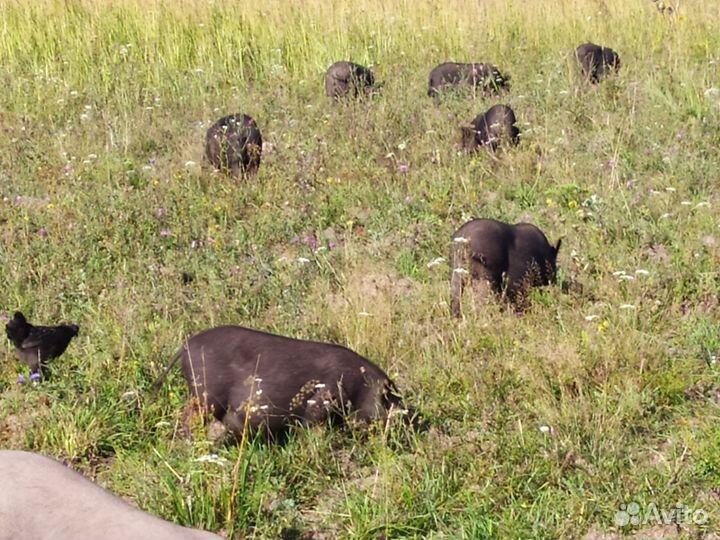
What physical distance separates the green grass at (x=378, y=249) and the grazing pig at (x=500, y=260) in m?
0.22

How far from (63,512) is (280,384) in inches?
74.4

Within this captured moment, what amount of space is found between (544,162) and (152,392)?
468cm

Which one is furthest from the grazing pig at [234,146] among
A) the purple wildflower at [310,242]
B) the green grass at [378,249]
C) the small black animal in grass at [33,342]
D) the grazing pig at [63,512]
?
the grazing pig at [63,512]

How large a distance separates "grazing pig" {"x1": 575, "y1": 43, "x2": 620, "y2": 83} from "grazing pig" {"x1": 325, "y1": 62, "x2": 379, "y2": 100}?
2218mm

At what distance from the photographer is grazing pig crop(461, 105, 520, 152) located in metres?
8.96

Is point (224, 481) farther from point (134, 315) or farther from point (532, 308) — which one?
point (532, 308)

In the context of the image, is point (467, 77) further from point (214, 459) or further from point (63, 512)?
point (63, 512)

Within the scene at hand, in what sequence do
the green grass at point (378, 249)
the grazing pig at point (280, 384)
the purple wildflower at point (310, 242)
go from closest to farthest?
the green grass at point (378, 249), the grazing pig at point (280, 384), the purple wildflower at point (310, 242)

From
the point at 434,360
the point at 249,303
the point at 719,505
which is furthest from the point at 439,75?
the point at 719,505

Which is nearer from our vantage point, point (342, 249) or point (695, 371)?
point (695, 371)

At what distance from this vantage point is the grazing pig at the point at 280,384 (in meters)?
4.68

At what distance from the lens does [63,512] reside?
113 inches

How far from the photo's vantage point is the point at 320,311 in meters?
6.18

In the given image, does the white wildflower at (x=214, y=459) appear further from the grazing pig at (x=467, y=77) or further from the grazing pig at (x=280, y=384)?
the grazing pig at (x=467, y=77)
